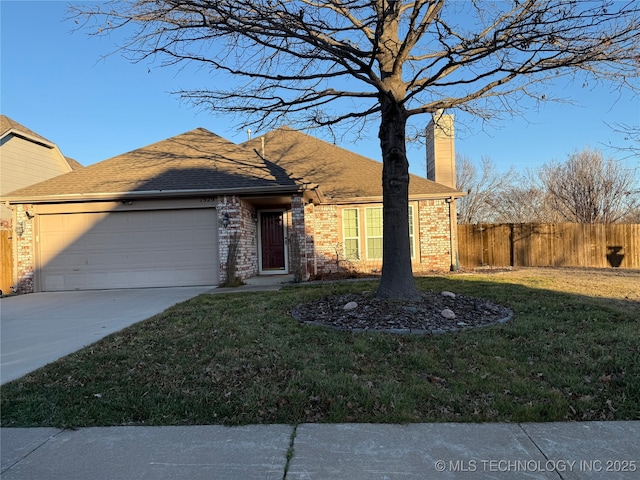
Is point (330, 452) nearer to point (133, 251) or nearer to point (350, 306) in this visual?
point (350, 306)

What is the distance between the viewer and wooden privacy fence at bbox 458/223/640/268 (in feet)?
54.4

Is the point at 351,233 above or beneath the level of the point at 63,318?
above

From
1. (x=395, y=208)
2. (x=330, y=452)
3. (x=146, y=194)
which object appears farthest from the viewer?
(x=146, y=194)

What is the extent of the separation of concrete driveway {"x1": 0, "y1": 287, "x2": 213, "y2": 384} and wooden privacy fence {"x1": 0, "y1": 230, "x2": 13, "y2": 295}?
114cm

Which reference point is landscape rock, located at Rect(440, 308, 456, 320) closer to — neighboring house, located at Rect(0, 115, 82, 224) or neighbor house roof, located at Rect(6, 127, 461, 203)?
neighbor house roof, located at Rect(6, 127, 461, 203)

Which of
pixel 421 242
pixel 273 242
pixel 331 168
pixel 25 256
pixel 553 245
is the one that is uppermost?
pixel 331 168

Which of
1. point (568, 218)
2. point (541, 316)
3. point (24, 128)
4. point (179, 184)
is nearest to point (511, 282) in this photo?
point (541, 316)

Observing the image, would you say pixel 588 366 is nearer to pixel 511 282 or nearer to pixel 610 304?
pixel 610 304

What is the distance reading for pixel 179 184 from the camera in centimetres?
1158

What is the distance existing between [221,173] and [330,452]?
412 inches

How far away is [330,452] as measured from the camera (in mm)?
2871

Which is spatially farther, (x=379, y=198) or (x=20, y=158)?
(x=20, y=158)

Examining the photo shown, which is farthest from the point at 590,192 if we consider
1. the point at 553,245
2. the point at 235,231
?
the point at 235,231

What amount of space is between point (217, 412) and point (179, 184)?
9203 millimetres
